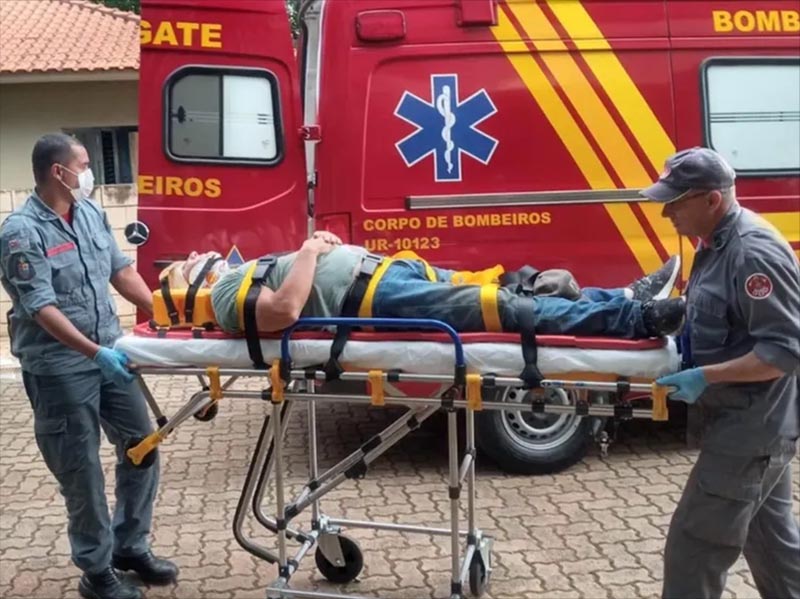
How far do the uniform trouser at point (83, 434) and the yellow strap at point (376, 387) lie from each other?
120 centimetres

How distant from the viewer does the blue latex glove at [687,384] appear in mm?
2920

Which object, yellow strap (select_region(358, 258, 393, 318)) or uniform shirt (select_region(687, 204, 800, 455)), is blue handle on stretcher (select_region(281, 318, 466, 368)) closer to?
yellow strap (select_region(358, 258, 393, 318))

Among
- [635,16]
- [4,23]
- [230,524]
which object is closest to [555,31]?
[635,16]

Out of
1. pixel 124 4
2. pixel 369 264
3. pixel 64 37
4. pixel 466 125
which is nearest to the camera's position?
pixel 369 264

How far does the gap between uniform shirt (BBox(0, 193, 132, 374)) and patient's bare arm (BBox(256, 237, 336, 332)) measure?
874mm

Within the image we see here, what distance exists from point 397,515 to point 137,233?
6.43 feet

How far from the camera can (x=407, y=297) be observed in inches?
134

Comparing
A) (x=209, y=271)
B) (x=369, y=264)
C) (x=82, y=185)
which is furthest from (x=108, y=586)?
(x=369, y=264)

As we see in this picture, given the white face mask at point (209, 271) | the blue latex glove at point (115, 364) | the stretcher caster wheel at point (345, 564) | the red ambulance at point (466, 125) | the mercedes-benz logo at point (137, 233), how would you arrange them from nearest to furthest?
the blue latex glove at point (115, 364)
the white face mask at point (209, 271)
the stretcher caster wheel at point (345, 564)
the red ambulance at point (466, 125)
the mercedes-benz logo at point (137, 233)

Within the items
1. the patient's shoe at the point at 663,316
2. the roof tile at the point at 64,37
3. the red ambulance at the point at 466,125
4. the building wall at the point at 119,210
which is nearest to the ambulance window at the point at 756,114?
the red ambulance at the point at 466,125

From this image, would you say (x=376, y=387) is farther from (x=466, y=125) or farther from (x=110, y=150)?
(x=110, y=150)

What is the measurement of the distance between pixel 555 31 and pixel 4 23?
38.0 feet

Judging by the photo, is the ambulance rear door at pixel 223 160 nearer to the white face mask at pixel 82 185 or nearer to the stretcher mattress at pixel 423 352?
the white face mask at pixel 82 185

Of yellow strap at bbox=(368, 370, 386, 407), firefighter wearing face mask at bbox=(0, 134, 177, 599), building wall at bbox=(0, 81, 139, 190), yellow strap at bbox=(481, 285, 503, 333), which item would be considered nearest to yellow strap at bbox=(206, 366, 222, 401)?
firefighter wearing face mask at bbox=(0, 134, 177, 599)
